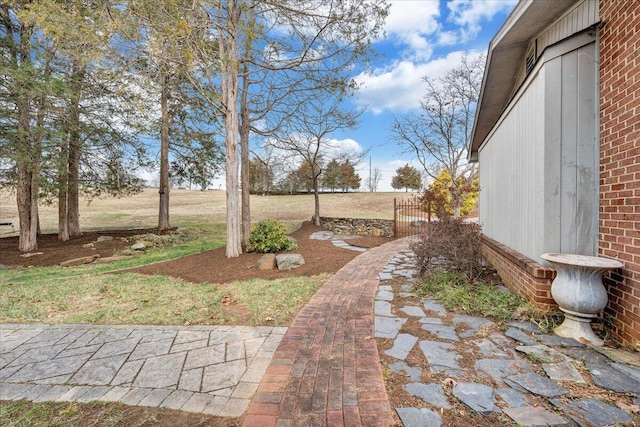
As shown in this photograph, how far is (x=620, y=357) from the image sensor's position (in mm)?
2318

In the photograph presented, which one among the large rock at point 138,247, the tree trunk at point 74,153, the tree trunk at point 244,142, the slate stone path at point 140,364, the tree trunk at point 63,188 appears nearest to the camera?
the slate stone path at point 140,364

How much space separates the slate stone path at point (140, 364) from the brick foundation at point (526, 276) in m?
2.89

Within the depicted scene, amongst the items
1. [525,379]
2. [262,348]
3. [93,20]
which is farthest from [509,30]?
[93,20]

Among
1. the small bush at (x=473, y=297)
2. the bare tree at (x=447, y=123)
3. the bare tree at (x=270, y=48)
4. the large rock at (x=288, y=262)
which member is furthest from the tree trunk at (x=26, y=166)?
the bare tree at (x=447, y=123)

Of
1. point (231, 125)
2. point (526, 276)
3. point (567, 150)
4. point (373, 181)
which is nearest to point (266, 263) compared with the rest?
point (231, 125)

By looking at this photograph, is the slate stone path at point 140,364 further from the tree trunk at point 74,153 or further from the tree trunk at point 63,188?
the tree trunk at point 74,153

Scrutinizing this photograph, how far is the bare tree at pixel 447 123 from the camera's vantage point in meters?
12.9

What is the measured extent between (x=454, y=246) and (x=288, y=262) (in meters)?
3.35

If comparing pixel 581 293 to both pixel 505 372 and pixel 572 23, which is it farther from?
pixel 572 23

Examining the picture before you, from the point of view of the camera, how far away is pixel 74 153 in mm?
9844

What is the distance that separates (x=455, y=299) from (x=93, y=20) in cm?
797

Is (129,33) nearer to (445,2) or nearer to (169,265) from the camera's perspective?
(169,265)

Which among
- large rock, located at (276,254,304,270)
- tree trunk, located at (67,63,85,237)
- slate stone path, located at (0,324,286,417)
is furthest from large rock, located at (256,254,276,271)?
tree trunk, located at (67,63,85,237)

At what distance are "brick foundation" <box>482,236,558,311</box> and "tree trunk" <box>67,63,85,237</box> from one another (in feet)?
34.7
